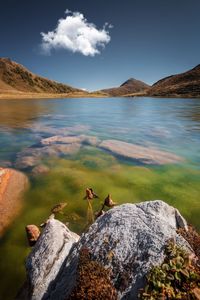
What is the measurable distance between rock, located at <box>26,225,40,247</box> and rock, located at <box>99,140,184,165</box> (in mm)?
8102

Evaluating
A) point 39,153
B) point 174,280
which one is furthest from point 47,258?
point 39,153

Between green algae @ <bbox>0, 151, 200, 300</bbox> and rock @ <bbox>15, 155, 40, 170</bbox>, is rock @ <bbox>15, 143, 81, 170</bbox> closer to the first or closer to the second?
rock @ <bbox>15, 155, 40, 170</bbox>

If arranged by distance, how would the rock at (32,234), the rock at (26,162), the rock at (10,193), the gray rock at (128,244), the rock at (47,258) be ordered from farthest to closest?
the rock at (26,162), the rock at (10,193), the rock at (32,234), the rock at (47,258), the gray rock at (128,244)

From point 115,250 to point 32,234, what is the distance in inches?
149

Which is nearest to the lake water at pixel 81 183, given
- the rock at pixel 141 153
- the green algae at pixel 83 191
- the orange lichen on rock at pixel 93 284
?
the green algae at pixel 83 191

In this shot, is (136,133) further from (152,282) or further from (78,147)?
(152,282)

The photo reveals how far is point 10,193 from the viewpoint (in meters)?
9.81

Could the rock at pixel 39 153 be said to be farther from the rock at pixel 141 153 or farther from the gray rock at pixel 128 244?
the gray rock at pixel 128 244

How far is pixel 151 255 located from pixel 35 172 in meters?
9.26

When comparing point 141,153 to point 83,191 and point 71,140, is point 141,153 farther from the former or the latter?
point 83,191

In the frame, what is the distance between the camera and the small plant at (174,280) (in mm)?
3353

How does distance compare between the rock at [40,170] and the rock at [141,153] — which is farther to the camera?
the rock at [141,153]

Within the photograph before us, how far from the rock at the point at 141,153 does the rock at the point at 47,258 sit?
8.87 m

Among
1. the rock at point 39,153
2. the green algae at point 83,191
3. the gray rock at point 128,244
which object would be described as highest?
the gray rock at point 128,244
